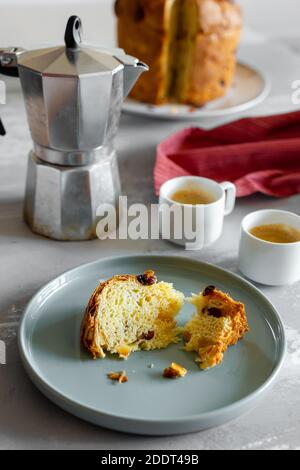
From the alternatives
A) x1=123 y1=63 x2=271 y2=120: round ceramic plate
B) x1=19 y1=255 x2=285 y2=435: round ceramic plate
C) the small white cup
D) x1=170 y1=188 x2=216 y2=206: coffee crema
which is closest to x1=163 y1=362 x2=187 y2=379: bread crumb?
x1=19 y1=255 x2=285 y2=435: round ceramic plate

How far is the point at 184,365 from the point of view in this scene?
71cm

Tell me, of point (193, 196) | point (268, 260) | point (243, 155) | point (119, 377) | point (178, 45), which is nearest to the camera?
point (119, 377)

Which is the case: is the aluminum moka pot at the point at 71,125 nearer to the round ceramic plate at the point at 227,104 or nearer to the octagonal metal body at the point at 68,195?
the octagonal metal body at the point at 68,195

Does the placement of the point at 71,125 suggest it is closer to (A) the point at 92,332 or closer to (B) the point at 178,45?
(A) the point at 92,332

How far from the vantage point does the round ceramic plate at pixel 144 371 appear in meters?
0.63

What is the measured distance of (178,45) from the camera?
1326mm

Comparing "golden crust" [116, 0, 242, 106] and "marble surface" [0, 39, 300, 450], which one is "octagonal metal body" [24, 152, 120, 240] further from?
"golden crust" [116, 0, 242, 106]

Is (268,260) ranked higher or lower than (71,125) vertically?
lower

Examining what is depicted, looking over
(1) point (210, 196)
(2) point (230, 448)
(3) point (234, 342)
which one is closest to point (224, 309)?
(3) point (234, 342)

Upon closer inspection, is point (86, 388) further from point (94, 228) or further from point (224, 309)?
point (94, 228)

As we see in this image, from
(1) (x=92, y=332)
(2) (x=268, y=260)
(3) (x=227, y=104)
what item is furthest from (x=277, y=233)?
(3) (x=227, y=104)

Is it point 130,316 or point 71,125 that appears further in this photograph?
point 71,125

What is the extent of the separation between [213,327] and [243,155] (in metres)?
0.46

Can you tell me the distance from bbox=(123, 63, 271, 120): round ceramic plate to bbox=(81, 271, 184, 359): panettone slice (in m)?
0.59
